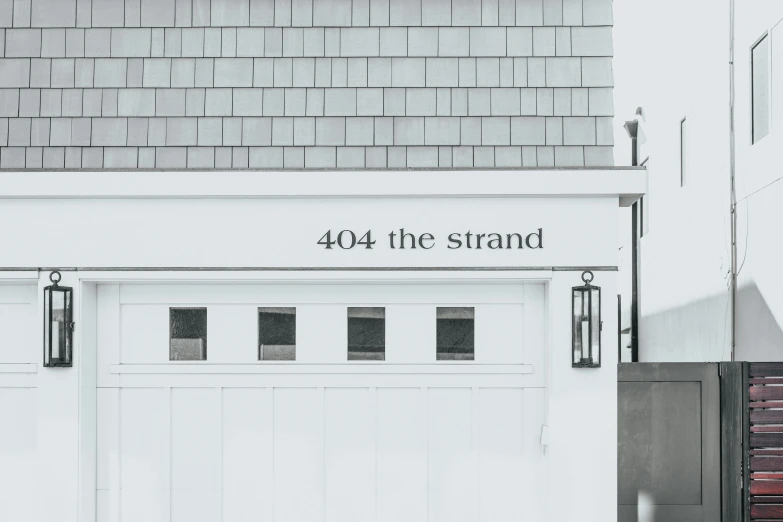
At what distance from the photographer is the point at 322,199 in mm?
5465

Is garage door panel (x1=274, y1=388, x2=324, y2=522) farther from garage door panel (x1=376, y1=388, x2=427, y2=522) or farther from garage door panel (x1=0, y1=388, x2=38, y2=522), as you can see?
garage door panel (x1=0, y1=388, x2=38, y2=522)

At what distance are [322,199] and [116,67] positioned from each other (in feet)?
5.97

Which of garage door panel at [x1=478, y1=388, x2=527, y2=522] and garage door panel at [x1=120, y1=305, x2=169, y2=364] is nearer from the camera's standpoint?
garage door panel at [x1=478, y1=388, x2=527, y2=522]

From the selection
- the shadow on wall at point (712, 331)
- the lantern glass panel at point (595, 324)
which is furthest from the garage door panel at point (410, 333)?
the shadow on wall at point (712, 331)

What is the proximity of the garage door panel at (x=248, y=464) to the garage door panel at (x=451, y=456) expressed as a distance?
3.92 feet

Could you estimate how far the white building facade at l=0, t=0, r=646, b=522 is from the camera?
17.8 ft

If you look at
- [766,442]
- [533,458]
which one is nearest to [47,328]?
[533,458]

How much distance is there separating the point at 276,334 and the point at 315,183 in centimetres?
117

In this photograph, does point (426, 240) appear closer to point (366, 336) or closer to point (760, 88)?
point (366, 336)

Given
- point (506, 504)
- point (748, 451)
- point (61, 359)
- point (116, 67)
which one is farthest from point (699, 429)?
point (116, 67)

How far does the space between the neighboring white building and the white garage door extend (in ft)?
12.0

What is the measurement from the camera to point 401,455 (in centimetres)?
561

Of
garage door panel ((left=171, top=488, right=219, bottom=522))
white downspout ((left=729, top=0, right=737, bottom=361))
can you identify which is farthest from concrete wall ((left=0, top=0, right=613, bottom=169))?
white downspout ((left=729, top=0, right=737, bottom=361))

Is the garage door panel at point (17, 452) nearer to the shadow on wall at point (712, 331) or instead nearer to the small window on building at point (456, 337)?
the small window on building at point (456, 337)
